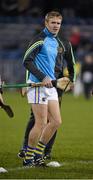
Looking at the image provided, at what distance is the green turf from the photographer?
952 centimetres

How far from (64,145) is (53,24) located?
3.56 metres

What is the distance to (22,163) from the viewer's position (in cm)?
1052

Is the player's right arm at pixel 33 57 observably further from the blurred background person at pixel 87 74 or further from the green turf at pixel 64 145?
the blurred background person at pixel 87 74

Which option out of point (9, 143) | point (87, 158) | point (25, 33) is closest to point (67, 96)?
point (25, 33)

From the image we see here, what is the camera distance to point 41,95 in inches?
394

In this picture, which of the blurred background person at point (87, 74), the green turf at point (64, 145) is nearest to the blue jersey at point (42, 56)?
the green turf at point (64, 145)

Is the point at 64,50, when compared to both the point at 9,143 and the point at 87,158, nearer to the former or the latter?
the point at 87,158

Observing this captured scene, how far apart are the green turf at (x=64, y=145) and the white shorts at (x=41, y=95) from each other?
0.91m

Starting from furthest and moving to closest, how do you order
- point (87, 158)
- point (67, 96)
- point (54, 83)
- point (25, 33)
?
point (25, 33), point (67, 96), point (87, 158), point (54, 83)

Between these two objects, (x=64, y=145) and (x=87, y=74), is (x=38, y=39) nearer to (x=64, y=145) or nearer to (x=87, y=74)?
(x=64, y=145)

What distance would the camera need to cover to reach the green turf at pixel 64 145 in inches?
375

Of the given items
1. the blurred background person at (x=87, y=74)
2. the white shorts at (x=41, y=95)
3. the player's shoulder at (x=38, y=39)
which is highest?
the player's shoulder at (x=38, y=39)

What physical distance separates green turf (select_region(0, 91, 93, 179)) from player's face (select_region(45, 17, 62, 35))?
6.09 ft

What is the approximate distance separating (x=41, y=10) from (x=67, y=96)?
6.19 meters
